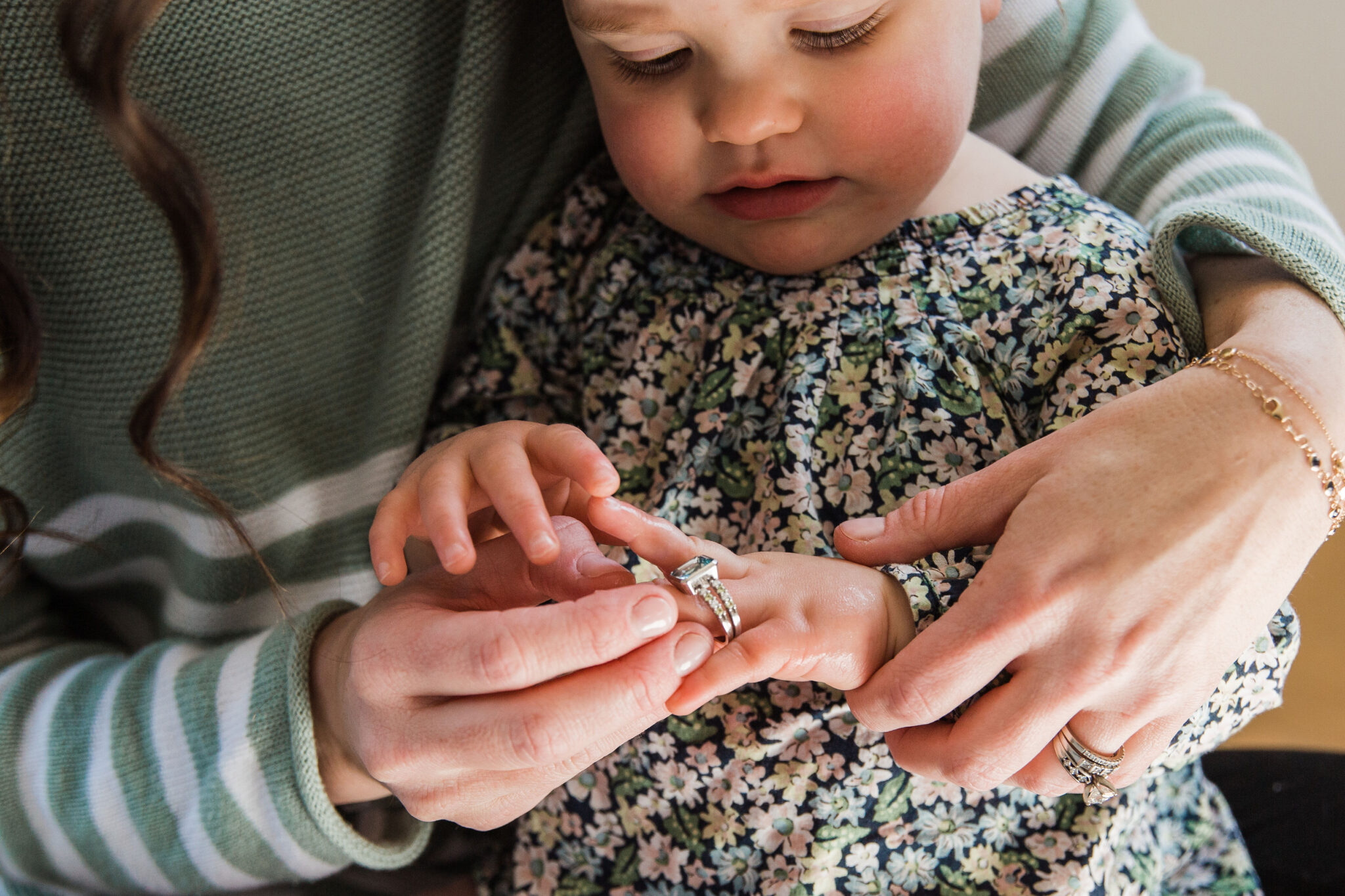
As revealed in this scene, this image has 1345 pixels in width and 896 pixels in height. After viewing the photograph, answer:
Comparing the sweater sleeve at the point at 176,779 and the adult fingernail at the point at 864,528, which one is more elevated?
the adult fingernail at the point at 864,528

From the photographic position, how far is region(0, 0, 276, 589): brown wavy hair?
757 millimetres

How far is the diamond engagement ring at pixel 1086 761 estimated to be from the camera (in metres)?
0.66

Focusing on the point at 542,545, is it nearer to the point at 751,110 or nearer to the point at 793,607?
the point at 793,607

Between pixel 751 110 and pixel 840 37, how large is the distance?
93 mm

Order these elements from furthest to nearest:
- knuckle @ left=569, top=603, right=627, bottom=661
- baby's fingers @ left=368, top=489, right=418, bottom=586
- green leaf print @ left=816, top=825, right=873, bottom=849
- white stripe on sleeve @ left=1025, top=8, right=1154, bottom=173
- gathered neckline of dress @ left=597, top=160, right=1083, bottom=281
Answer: white stripe on sleeve @ left=1025, top=8, right=1154, bottom=173, gathered neckline of dress @ left=597, top=160, right=1083, bottom=281, green leaf print @ left=816, top=825, right=873, bottom=849, baby's fingers @ left=368, top=489, right=418, bottom=586, knuckle @ left=569, top=603, right=627, bottom=661

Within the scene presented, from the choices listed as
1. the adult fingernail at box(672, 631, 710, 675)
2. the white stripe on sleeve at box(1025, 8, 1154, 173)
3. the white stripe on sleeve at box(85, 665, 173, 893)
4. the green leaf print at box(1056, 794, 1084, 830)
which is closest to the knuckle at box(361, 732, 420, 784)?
the adult fingernail at box(672, 631, 710, 675)

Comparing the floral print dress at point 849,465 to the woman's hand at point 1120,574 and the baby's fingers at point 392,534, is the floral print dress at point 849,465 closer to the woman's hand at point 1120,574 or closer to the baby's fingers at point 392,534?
the woman's hand at point 1120,574

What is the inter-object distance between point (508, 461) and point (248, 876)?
514mm

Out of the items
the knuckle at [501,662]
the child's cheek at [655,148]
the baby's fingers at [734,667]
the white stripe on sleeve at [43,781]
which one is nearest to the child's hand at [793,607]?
the baby's fingers at [734,667]

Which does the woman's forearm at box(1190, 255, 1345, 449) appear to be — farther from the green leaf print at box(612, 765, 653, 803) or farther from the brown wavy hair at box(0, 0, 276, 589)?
the brown wavy hair at box(0, 0, 276, 589)

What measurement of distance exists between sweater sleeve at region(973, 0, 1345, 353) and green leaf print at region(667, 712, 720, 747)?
602 mm

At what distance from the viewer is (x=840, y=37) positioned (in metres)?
0.73

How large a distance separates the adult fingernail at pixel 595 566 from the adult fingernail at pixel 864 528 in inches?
7.0

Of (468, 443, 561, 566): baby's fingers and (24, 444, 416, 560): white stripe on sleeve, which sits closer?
(468, 443, 561, 566): baby's fingers
